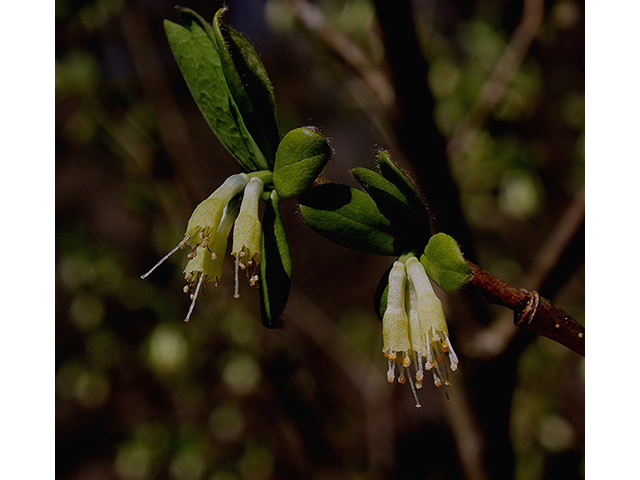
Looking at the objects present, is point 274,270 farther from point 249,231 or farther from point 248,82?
point 248,82

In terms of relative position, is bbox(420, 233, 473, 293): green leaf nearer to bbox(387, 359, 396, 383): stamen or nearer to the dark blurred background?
bbox(387, 359, 396, 383): stamen

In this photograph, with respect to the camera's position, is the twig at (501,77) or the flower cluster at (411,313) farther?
the twig at (501,77)

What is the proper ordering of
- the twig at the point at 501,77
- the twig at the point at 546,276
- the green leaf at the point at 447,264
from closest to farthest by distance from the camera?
the green leaf at the point at 447,264, the twig at the point at 546,276, the twig at the point at 501,77

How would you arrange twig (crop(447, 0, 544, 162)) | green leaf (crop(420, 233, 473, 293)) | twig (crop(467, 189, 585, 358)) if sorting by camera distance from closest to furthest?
green leaf (crop(420, 233, 473, 293))
twig (crop(467, 189, 585, 358))
twig (crop(447, 0, 544, 162))

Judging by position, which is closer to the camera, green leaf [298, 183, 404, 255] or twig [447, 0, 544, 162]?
green leaf [298, 183, 404, 255]

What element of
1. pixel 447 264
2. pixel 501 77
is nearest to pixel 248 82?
pixel 447 264

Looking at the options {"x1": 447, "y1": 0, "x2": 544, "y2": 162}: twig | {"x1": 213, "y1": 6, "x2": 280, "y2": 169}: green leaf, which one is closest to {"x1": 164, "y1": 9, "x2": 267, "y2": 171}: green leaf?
{"x1": 213, "y1": 6, "x2": 280, "y2": 169}: green leaf

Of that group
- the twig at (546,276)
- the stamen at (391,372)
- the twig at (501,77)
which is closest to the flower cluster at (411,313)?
the stamen at (391,372)

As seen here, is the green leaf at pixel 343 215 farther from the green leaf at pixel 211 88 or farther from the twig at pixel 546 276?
the twig at pixel 546 276
